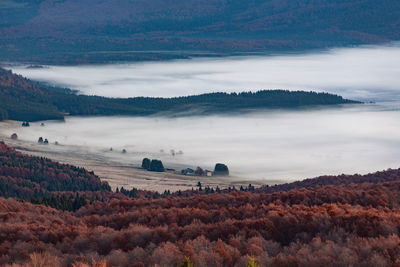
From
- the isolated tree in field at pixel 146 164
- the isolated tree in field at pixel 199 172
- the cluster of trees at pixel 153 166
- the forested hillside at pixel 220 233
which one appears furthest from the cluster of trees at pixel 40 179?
the forested hillside at pixel 220 233

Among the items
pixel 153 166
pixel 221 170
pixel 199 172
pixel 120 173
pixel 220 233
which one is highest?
pixel 153 166

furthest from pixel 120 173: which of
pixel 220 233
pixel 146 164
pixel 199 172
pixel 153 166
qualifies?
pixel 220 233

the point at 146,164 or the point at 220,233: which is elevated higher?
the point at 146,164

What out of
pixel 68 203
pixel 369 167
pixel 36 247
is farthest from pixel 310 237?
pixel 369 167

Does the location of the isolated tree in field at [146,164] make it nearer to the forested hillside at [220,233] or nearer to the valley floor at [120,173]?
the valley floor at [120,173]

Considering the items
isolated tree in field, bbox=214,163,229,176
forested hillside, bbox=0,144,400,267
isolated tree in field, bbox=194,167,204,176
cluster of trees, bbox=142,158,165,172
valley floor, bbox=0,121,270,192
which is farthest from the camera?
cluster of trees, bbox=142,158,165,172

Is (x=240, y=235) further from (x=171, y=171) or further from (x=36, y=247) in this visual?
(x=171, y=171)

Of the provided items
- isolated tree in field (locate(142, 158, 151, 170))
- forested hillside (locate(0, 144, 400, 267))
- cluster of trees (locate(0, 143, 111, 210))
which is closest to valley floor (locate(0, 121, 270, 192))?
isolated tree in field (locate(142, 158, 151, 170))

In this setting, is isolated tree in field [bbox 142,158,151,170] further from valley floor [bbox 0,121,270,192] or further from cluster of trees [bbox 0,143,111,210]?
cluster of trees [bbox 0,143,111,210]

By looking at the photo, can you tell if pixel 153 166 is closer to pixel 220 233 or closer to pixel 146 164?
pixel 146 164
